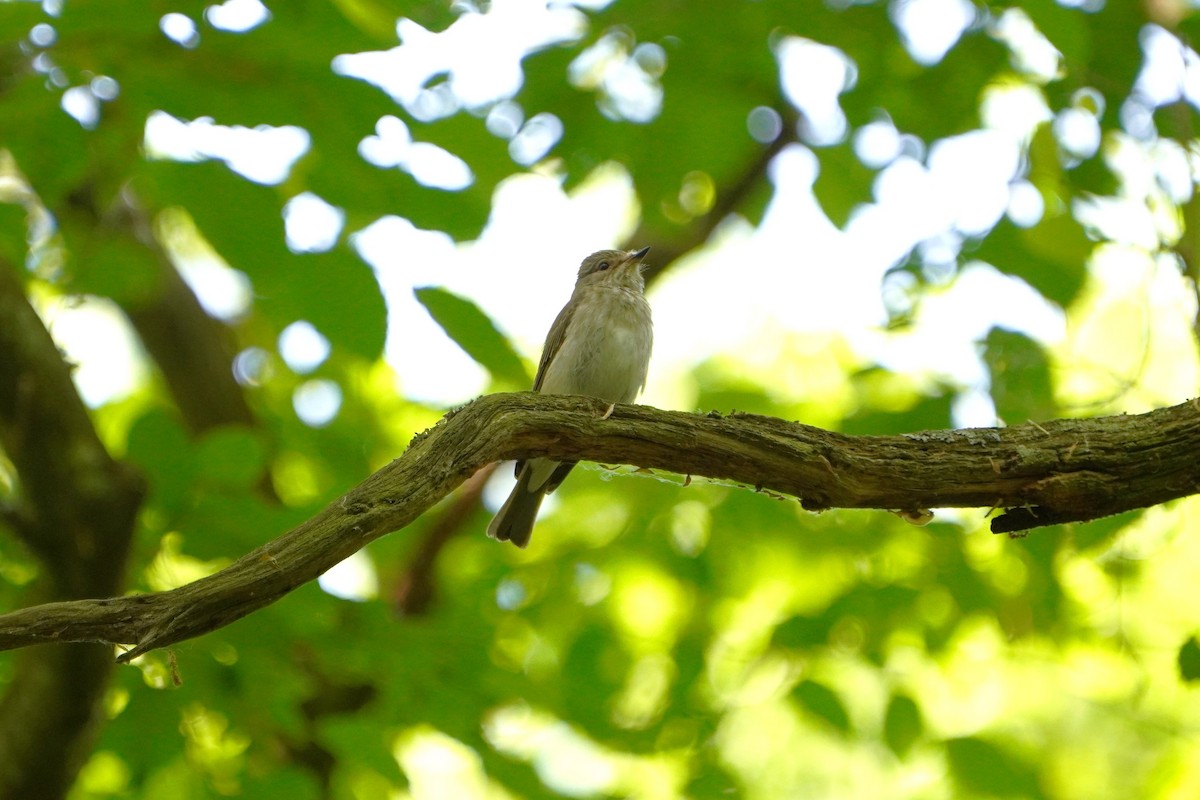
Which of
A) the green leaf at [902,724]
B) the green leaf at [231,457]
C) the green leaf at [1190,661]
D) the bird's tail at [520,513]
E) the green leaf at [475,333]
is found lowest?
the bird's tail at [520,513]

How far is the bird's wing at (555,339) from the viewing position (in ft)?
21.2

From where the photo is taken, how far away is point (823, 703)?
514 cm

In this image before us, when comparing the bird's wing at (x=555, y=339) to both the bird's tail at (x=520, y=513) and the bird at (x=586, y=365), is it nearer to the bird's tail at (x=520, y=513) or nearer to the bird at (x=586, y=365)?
the bird at (x=586, y=365)

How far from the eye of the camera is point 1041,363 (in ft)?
15.0

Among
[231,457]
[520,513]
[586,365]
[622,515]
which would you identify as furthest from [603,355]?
[231,457]

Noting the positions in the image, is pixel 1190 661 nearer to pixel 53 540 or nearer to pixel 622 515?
pixel 622 515

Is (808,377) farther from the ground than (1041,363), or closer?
closer

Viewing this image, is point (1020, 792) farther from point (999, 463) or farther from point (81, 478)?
point (81, 478)

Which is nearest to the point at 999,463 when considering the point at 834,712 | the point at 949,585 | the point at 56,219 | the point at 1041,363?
the point at 1041,363

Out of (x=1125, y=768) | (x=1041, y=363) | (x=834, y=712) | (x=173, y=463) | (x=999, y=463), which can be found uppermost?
(x=999, y=463)

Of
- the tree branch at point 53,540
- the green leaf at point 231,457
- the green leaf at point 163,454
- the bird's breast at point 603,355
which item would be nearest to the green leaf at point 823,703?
the bird's breast at point 603,355

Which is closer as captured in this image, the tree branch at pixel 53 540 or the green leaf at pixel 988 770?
the tree branch at pixel 53 540

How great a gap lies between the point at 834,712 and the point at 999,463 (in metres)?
2.43

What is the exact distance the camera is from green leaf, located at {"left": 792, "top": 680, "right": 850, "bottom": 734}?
201 inches
